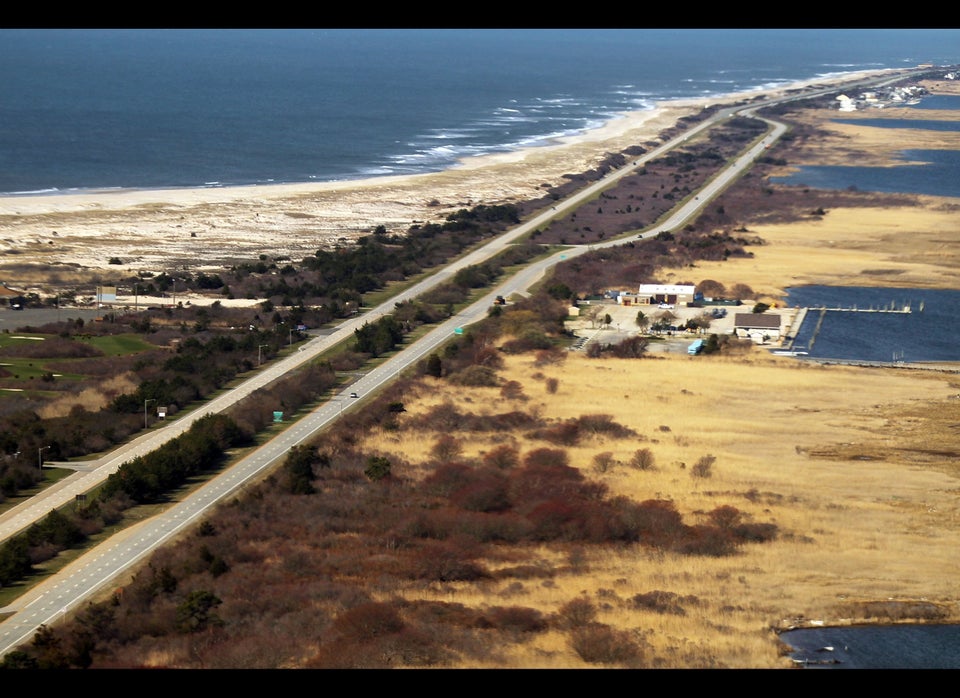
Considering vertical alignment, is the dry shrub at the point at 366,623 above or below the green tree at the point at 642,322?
above

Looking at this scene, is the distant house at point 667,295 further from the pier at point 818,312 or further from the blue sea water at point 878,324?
the pier at point 818,312

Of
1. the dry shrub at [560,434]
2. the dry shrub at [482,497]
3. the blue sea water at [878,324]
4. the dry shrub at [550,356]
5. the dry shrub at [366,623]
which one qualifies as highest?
the dry shrub at [366,623]

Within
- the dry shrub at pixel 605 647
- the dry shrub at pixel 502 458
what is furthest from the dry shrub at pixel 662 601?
the dry shrub at pixel 502 458

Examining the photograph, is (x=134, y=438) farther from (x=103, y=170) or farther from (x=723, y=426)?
(x=103, y=170)

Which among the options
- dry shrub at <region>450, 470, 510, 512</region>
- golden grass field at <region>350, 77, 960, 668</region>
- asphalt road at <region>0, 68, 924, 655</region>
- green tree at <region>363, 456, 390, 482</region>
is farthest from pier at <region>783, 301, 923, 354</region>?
green tree at <region>363, 456, 390, 482</region>

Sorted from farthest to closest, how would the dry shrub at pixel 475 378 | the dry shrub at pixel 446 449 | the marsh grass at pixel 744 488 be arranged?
the dry shrub at pixel 475 378, the dry shrub at pixel 446 449, the marsh grass at pixel 744 488

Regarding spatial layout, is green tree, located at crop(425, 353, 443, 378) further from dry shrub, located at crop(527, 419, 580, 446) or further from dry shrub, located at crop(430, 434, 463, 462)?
dry shrub, located at crop(430, 434, 463, 462)

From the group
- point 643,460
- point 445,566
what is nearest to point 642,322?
point 643,460
